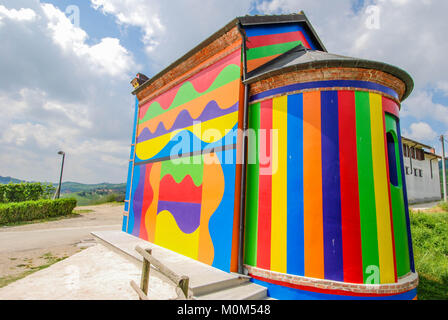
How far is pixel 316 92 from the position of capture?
15.9 feet

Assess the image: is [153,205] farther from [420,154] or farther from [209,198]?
[420,154]

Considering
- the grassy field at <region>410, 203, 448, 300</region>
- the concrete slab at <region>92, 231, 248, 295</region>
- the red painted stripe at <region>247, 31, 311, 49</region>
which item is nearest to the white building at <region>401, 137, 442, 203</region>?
the grassy field at <region>410, 203, 448, 300</region>

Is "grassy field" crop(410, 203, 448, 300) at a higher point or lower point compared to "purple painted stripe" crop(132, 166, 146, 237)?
lower

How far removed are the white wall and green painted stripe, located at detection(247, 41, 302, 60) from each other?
2224 centimetres

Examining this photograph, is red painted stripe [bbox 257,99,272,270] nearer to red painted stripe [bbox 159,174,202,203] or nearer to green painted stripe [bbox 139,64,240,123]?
green painted stripe [bbox 139,64,240,123]

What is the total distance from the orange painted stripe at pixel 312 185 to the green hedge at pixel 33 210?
20136 mm

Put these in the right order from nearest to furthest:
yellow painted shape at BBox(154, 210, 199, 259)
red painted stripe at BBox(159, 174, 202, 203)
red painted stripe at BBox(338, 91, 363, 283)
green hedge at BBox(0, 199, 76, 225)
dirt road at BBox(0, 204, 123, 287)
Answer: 1. red painted stripe at BBox(338, 91, 363, 283)
2. yellow painted shape at BBox(154, 210, 199, 259)
3. red painted stripe at BBox(159, 174, 202, 203)
4. dirt road at BBox(0, 204, 123, 287)
5. green hedge at BBox(0, 199, 76, 225)

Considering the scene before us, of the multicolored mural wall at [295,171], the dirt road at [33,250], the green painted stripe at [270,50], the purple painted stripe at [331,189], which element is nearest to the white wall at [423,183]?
the green painted stripe at [270,50]

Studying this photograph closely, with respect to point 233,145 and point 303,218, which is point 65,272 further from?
point 303,218

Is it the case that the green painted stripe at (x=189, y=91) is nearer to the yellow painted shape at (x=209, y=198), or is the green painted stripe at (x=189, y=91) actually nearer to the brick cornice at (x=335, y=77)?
the brick cornice at (x=335, y=77)

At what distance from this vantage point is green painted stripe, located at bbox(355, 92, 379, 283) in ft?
13.7

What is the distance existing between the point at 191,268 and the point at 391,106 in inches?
223
